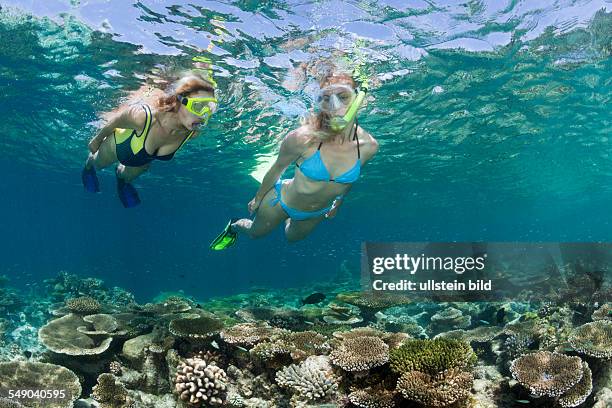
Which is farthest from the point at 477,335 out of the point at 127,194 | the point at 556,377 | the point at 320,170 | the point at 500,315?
the point at 127,194

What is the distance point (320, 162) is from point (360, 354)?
8.72ft

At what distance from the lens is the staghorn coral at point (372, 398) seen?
4973mm

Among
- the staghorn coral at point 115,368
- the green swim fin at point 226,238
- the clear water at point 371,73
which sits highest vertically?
the clear water at point 371,73

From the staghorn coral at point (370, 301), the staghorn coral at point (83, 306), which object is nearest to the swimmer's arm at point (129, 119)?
the staghorn coral at point (83, 306)

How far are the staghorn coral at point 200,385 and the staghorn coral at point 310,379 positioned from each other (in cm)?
87

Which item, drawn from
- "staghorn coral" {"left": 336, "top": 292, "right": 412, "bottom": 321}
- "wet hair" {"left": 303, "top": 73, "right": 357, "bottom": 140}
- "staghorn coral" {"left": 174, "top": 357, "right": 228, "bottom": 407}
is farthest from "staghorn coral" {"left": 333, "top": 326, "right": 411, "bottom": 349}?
"wet hair" {"left": 303, "top": 73, "right": 357, "bottom": 140}

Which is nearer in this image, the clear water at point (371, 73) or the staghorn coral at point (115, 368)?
the staghorn coral at point (115, 368)

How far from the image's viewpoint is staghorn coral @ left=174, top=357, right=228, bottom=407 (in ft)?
19.2

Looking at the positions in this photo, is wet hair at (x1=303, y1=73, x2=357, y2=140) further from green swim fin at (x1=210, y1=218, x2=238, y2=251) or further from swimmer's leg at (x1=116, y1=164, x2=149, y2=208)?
swimmer's leg at (x1=116, y1=164, x2=149, y2=208)

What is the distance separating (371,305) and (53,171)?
125ft

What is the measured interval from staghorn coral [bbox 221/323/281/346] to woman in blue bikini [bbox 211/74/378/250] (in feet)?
6.46

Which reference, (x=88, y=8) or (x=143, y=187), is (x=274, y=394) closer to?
(x=88, y=8)

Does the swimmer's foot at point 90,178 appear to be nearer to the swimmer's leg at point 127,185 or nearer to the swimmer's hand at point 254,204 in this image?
the swimmer's leg at point 127,185

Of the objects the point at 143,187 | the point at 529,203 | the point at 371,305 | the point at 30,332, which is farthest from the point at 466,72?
the point at 529,203
